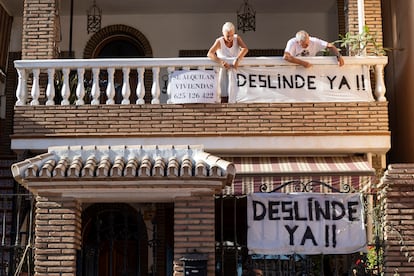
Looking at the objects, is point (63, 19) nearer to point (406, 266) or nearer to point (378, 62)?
point (378, 62)

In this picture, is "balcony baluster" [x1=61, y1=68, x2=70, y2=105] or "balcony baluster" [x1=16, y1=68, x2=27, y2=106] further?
"balcony baluster" [x1=16, y1=68, x2=27, y2=106]

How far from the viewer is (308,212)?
10.9m

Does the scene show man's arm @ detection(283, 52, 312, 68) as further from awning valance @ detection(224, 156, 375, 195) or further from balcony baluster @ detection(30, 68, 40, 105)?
balcony baluster @ detection(30, 68, 40, 105)

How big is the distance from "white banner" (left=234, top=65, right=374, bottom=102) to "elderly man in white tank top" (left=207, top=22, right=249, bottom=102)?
0.19 metres

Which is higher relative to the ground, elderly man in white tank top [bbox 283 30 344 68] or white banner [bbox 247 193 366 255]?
elderly man in white tank top [bbox 283 30 344 68]

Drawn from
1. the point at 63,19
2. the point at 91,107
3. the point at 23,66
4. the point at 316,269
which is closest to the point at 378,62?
the point at 316,269

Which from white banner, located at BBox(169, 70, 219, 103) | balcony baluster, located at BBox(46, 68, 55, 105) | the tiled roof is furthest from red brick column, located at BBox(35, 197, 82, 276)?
white banner, located at BBox(169, 70, 219, 103)

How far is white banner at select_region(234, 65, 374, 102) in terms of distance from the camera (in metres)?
13.9

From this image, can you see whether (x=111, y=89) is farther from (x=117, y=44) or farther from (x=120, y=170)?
(x=117, y=44)

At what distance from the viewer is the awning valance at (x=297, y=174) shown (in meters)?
12.8

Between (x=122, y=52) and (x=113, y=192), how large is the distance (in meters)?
9.45

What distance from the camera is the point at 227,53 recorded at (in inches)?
553

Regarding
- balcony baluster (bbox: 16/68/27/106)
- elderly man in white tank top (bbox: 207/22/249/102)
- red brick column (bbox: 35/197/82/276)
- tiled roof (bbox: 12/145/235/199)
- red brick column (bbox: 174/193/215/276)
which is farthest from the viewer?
balcony baluster (bbox: 16/68/27/106)

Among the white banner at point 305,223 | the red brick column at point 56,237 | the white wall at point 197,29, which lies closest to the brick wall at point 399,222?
the white banner at point 305,223
